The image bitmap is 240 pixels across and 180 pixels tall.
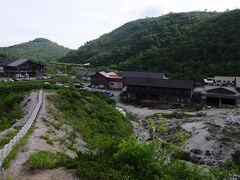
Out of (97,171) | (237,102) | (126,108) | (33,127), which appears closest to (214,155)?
(33,127)

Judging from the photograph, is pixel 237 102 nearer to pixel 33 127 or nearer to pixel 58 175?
pixel 33 127

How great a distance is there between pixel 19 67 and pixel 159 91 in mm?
41863

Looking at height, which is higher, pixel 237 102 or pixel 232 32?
pixel 232 32

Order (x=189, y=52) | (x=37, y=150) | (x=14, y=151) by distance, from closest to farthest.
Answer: (x=14, y=151) < (x=37, y=150) < (x=189, y=52)

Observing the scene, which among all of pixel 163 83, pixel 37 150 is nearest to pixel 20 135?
pixel 37 150

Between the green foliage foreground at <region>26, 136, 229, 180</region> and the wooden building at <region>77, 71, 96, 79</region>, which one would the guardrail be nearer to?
the green foliage foreground at <region>26, 136, 229, 180</region>

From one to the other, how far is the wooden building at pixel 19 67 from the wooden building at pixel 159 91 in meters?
34.2

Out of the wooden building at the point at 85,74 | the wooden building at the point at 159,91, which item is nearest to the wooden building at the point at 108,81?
the wooden building at the point at 159,91

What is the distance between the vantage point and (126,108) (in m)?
66.8

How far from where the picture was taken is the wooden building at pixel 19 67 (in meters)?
93.1

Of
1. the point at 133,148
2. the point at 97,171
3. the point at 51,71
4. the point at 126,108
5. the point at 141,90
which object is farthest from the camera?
the point at 51,71

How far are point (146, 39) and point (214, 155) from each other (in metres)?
109

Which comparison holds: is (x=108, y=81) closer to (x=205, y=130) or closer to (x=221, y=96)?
(x=221, y=96)

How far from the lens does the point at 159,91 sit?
71.9 metres
